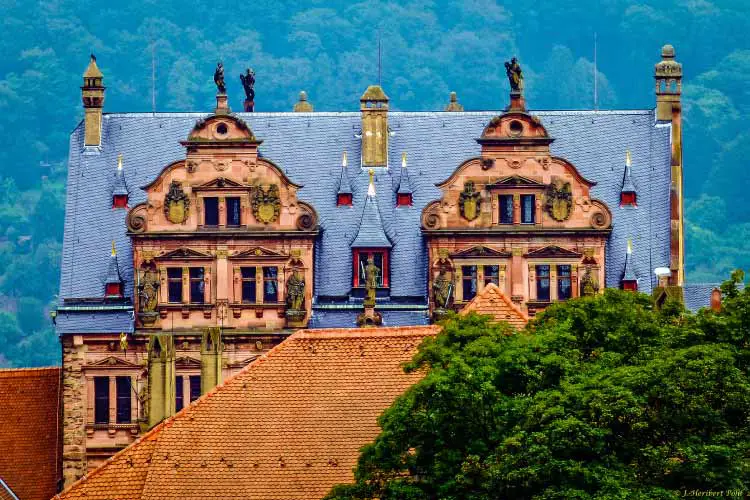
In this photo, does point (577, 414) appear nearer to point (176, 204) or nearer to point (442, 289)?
point (442, 289)

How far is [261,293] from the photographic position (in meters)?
113

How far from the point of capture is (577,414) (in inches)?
2852

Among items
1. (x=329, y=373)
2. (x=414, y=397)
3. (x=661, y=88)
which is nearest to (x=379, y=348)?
(x=329, y=373)

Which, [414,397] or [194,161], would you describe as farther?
[194,161]

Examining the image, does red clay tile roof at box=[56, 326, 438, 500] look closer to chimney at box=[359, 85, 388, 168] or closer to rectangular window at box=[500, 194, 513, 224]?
rectangular window at box=[500, 194, 513, 224]

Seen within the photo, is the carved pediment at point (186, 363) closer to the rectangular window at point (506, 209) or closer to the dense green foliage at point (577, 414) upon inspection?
the rectangular window at point (506, 209)

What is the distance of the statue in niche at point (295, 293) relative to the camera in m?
113

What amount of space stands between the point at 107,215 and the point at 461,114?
1356cm

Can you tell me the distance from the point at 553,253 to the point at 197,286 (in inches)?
491

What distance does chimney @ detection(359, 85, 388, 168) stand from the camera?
11719 centimetres

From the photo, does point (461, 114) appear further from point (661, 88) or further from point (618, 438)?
point (618, 438)

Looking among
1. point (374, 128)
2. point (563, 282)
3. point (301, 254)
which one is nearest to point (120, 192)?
point (301, 254)

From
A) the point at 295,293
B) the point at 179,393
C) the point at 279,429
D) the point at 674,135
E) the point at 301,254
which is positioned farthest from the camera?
the point at 674,135

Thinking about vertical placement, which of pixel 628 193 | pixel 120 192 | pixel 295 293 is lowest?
pixel 295 293
